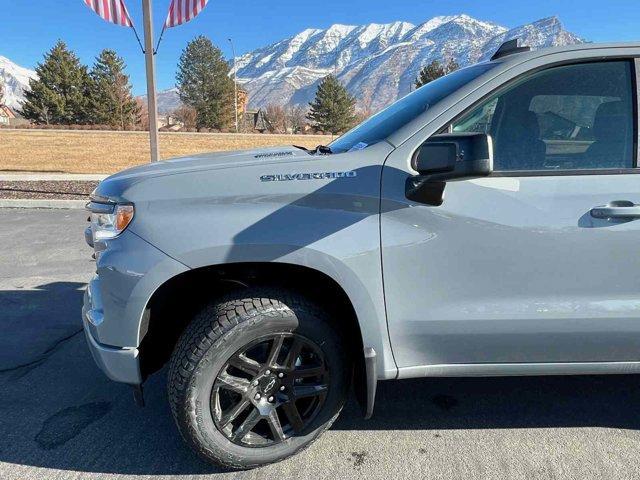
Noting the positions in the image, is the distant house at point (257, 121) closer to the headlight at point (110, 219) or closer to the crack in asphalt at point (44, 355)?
the crack in asphalt at point (44, 355)

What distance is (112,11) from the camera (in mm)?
8617

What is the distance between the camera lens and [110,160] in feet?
74.7

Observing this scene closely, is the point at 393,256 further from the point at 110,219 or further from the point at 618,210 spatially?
the point at 110,219

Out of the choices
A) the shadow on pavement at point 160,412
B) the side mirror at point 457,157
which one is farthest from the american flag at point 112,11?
the side mirror at point 457,157

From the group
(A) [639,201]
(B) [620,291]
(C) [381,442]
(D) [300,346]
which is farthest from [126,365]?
(A) [639,201]

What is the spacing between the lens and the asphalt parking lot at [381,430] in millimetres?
2463

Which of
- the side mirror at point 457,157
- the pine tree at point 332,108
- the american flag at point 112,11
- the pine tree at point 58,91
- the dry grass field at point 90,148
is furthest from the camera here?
the pine tree at point 332,108

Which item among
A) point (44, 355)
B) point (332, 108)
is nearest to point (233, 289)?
point (44, 355)

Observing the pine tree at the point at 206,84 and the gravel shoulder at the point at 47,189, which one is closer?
the gravel shoulder at the point at 47,189

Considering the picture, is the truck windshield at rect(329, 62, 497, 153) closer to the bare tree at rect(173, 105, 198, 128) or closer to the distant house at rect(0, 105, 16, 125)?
the bare tree at rect(173, 105, 198, 128)

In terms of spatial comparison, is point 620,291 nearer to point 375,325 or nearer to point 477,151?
point 477,151

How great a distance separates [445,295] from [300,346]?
2.29ft

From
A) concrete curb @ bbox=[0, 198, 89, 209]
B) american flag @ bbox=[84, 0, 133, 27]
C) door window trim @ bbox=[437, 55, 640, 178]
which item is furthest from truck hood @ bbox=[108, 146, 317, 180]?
concrete curb @ bbox=[0, 198, 89, 209]

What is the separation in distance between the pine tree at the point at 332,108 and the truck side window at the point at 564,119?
199 feet
